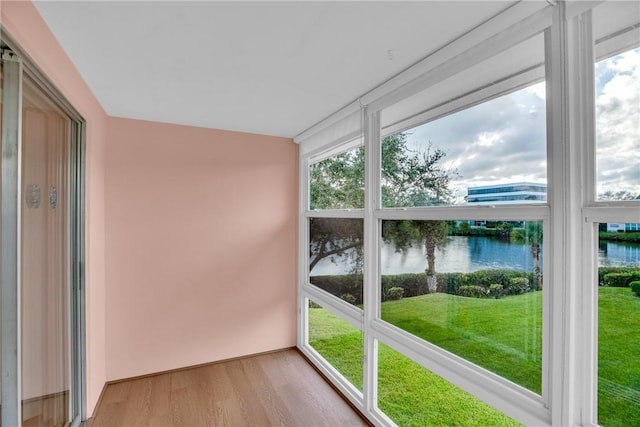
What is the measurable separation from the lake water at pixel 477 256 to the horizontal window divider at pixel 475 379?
0.45 m

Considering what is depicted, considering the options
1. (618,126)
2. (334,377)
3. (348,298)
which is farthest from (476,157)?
(334,377)

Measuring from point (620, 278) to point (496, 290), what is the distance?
0.49 metres

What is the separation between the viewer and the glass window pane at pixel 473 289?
54.0 inches

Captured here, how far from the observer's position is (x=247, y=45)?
162 cm

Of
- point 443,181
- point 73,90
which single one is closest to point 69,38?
point 73,90

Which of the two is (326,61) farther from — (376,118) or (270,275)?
(270,275)

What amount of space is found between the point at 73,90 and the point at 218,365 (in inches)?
104

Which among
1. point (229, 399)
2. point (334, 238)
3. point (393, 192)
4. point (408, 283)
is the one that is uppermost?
point (393, 192)

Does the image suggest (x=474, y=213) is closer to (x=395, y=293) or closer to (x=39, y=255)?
(x=395, y=293)

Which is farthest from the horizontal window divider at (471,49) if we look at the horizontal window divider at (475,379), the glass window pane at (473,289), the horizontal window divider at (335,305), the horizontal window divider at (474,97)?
the horizontal window divider at (335,305)

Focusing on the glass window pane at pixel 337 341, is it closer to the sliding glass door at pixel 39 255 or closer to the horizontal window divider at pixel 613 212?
the horizontal window divider at pixel 613 212

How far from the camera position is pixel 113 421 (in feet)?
7.39

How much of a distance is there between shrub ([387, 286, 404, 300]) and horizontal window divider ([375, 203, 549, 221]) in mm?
503

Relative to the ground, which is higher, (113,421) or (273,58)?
(273,58)
